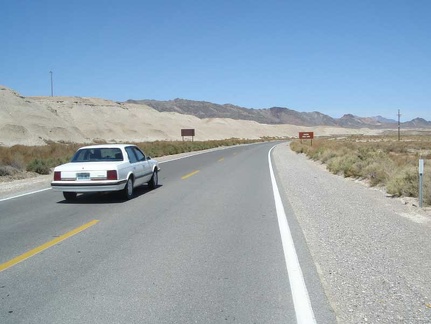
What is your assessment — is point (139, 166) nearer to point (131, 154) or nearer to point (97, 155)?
point (131, 154)

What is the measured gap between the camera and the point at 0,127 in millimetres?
64000

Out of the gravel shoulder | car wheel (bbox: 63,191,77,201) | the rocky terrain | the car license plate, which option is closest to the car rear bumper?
the car license plate

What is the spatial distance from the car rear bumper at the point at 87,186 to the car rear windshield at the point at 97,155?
44.6 inches

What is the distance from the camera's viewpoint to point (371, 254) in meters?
7.01

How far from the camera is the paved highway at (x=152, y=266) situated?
4766 millimetres

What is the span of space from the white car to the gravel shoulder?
464cm

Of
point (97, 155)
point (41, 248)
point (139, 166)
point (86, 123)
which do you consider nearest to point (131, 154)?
point (139, 166)

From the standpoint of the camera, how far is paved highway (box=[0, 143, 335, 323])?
477 centimetres

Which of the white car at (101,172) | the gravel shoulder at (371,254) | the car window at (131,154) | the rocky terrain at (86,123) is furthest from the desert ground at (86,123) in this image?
the gravel shoulder at (371,254)

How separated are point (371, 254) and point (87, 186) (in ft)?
25.0

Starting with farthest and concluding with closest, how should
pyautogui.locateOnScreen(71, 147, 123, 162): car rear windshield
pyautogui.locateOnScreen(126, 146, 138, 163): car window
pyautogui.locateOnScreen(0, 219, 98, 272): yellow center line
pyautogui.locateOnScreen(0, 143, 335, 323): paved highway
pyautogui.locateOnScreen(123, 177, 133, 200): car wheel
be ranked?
pyautogui.locateOnScreen(126, 146, 138, 163): car window < pyautogui.locateOnScreen(71, 147, 123, 162): car rear windshield < pyautogui.locateOnScreen(123, 177, 133, 200): car wheel < pyautogui.locateOnScreen(0, 219, 98, 272): yellow center line < pyautogui.locateOnScreen(0, 143, 335, 323): paved highway

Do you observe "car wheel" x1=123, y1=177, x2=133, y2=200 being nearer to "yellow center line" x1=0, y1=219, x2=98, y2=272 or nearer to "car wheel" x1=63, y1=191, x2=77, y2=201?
"car wheel" x1=63, y1=191, x2=77, y2=201

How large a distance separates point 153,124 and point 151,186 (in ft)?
343

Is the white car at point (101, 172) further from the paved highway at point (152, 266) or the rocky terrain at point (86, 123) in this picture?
the rocky terrain at point (86, 123)
